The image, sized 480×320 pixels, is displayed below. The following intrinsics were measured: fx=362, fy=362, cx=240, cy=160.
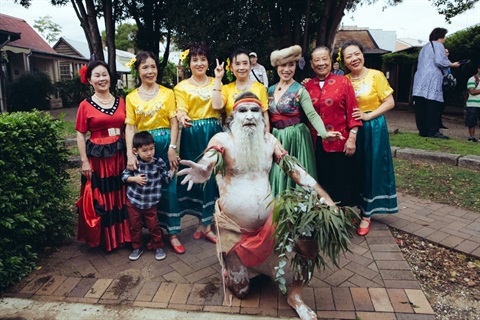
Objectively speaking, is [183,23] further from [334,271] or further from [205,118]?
[334,271]

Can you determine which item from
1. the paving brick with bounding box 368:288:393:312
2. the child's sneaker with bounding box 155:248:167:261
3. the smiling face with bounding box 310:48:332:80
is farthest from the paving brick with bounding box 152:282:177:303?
the smiling face with bounding box 310:48:332:80

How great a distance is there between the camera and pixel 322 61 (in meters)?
3.51

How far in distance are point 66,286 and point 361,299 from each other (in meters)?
2.40

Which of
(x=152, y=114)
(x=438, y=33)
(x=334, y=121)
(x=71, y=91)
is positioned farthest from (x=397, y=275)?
(x=71, y=91)

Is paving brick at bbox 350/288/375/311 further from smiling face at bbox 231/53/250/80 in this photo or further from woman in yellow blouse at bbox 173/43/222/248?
smiling face at bbox 231/53/250/80

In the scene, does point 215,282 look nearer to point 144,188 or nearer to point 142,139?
point 144,188

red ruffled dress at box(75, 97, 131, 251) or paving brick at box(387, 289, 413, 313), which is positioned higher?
red ruffled dress at box(75, 97, 131, 251)

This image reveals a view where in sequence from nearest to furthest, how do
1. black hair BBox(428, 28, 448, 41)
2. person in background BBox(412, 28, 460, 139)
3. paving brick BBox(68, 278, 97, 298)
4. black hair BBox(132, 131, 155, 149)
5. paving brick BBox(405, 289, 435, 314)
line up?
paving brick BBox(405, 289, 435, 314) < paving brick BBox(68, 278, 97, 298) < black hair BBox(132, 131, 155, 149) < black hair BBox(428, 28, 448, 41) < person in background BBox(412, 28, 460, 139)

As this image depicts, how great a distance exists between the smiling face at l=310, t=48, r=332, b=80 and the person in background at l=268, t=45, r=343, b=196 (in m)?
0.20

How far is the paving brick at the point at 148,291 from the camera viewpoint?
9.34 feet

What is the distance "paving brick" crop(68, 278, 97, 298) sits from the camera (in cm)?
292

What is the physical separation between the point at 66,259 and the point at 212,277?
1500mm

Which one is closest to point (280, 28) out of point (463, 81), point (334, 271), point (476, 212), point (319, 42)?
point (319, 42)

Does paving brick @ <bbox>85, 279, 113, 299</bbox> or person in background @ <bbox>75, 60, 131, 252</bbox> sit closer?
paving brick @ <bbox>85, 279, 113, 299</bbox>
